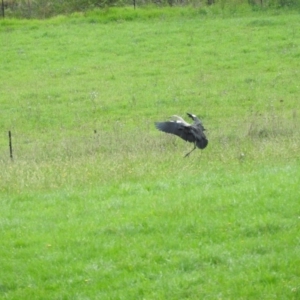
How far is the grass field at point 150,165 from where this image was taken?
8719 millimetres

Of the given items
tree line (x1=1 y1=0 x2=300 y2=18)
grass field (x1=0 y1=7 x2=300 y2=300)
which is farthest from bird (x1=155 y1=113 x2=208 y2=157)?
tree line (x1=1 y1=0 x2=300 y2=18)

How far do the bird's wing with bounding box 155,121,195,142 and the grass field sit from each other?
439 mm

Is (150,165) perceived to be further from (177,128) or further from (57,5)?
(57,5)

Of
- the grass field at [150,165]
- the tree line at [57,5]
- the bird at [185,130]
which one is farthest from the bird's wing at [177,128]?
the tree line at [57,5]

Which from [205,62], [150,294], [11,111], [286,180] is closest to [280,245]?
[150,294]

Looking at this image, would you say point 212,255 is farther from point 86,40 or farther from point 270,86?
point 86,40

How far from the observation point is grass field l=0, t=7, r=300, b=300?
8719 mm

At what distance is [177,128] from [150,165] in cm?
84

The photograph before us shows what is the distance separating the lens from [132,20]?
34125mm

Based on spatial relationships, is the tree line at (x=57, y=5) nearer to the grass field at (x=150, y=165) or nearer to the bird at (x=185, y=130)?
the grass field at (x=150, y=165)

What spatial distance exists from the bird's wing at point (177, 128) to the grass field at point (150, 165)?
44 cm

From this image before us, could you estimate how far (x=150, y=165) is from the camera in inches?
561

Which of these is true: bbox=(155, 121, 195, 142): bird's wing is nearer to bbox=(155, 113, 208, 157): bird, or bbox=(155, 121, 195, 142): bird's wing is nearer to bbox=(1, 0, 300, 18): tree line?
bbox=(155, 113, 208, 157): bird

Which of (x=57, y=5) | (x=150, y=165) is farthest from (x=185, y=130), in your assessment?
(x=57, y=5)
